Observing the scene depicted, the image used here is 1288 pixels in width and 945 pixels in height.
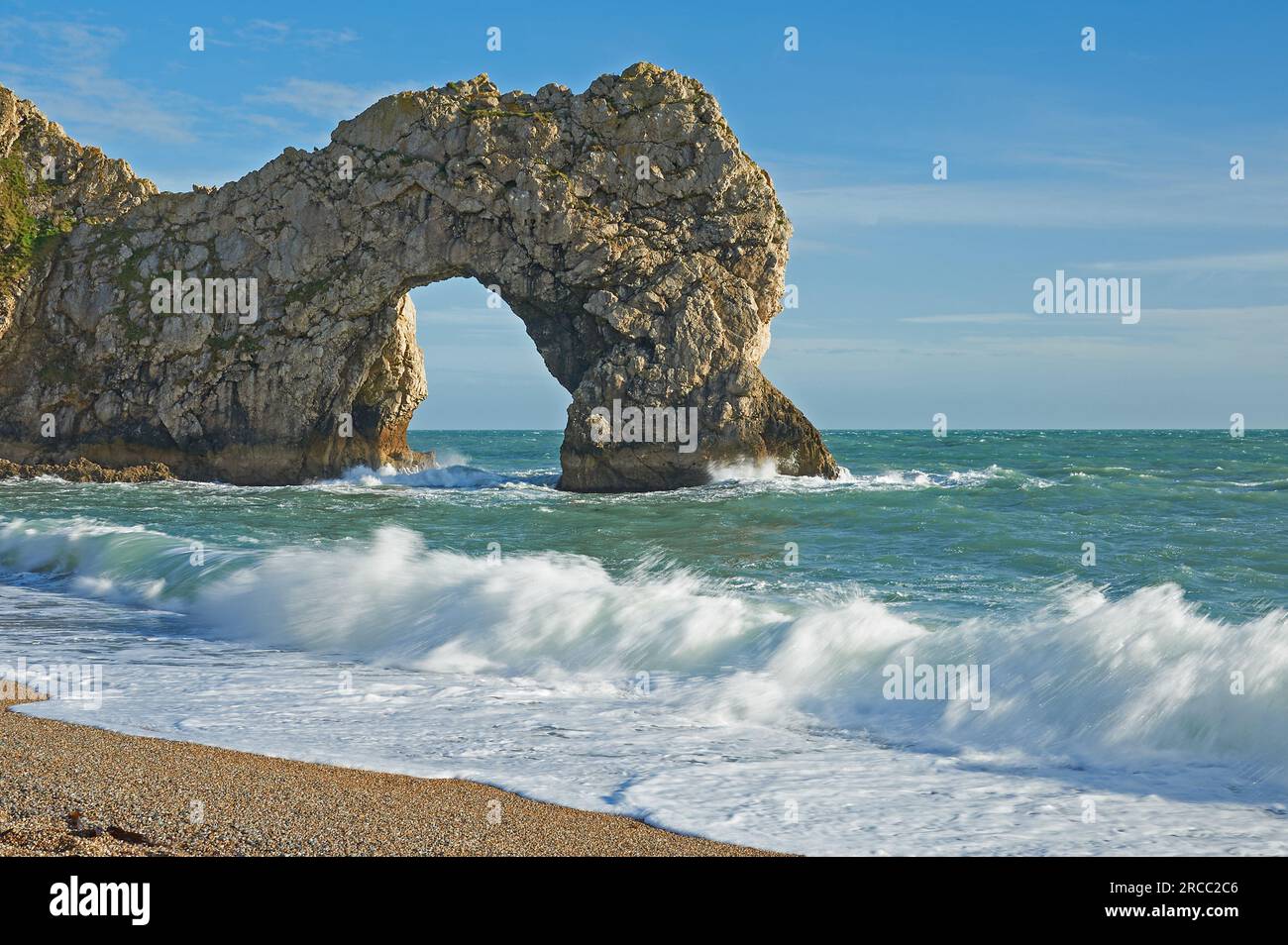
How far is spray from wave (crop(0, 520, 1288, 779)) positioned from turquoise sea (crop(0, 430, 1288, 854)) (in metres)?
0.04

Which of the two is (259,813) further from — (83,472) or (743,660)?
(83,472)

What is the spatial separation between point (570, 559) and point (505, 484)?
1983cm

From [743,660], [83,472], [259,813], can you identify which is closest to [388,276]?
[83,472]

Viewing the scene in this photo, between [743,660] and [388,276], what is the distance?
27788mm

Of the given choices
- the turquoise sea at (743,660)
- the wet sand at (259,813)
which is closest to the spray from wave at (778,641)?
the turquoise sea at (743,660)

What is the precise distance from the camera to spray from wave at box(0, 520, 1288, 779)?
8453 mm

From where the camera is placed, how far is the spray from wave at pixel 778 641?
8453 millimetres

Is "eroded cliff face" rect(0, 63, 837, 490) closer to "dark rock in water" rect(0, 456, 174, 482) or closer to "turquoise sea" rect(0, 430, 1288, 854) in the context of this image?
"dark rock in water" rect(0, 456, 174, 482)

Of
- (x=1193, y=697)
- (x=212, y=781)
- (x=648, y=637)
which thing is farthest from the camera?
(x=648, y=637)

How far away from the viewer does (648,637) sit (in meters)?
11.4

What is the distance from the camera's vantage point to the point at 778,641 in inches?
429

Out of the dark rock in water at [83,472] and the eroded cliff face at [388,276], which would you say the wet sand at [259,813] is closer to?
the eroded cliff face at [388,276]
